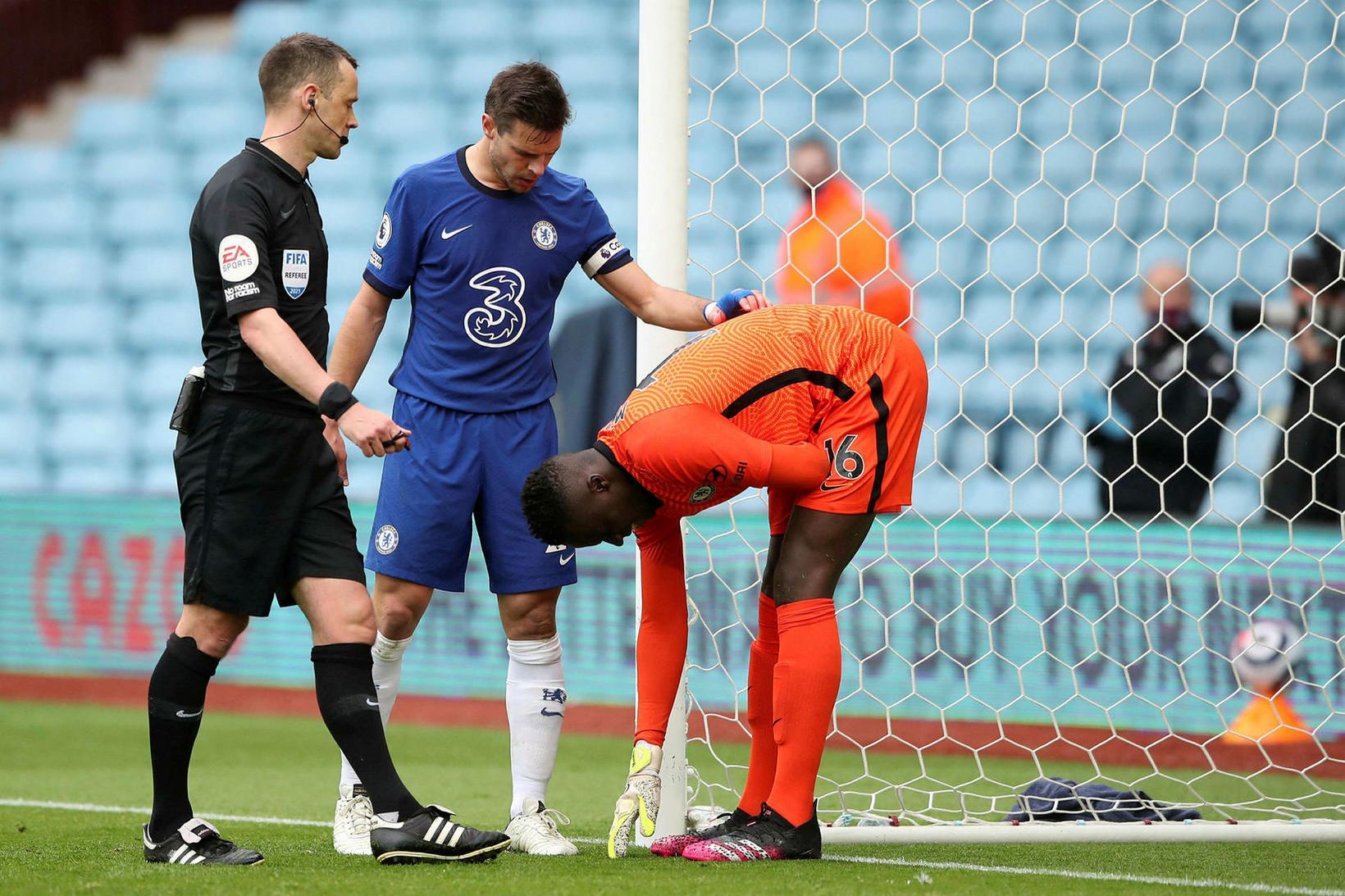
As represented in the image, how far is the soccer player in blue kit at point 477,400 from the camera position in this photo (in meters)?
3.28

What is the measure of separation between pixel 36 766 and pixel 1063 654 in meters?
3.77

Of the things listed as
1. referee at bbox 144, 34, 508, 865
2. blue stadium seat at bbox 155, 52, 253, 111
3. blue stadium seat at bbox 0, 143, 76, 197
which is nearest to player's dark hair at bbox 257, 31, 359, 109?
referee at bbox 144, 34, 508, 865

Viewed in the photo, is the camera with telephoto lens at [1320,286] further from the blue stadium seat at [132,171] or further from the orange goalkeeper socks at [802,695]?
the blue stadium seat at [132,171]

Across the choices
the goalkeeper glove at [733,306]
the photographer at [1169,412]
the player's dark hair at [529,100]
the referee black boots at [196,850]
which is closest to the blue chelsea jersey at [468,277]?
the player's dark hair at [529,100]

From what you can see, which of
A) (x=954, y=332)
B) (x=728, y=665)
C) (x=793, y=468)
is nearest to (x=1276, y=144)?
(x=954, y=332)

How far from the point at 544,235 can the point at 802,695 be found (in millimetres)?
1194

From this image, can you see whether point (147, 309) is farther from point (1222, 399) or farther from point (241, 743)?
point (1222, 399)

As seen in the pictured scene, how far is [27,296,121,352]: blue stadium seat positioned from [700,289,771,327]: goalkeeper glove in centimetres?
598

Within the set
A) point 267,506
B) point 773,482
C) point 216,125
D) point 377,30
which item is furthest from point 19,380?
point 773,482

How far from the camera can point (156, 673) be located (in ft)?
9.71

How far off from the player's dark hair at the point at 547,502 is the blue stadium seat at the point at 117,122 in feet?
21.3

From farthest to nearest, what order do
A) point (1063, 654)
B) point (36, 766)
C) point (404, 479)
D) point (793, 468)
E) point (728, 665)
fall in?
point (728, 665) → point (1063, 654) → point (36, 766) → point (404, 479) → point (793, 468)

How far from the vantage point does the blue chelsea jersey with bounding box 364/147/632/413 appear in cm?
328

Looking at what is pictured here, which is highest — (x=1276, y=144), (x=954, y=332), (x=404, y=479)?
(x=1276, y=144)
